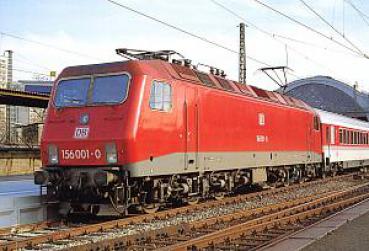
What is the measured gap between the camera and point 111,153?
11.4 m

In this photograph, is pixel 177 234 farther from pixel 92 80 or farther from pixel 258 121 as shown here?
pixel 258 121

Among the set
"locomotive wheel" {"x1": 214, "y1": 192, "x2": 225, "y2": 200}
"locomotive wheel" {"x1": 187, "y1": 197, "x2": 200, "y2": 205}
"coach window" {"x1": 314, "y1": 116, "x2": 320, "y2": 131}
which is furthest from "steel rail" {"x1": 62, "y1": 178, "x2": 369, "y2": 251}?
"coach window" {"x1": 314, "y1": 116, "x2": 320, "y2": 131}

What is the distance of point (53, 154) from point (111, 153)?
167cm

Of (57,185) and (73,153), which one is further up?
(73,153)

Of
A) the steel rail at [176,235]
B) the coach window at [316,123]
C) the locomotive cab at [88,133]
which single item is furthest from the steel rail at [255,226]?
the coach window at [316,123]

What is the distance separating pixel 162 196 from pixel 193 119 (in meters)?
2.31

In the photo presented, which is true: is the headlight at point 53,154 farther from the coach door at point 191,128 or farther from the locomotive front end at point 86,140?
the coach door at point 191,128

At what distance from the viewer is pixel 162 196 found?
1261 cm

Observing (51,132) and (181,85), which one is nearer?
(51,132)

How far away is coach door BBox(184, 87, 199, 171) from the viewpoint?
1338 centimetres

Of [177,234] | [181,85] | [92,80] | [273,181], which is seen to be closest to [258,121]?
[273,181]

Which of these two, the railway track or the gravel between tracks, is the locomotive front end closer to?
the railway track

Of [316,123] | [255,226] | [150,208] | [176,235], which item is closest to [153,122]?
[150,208]

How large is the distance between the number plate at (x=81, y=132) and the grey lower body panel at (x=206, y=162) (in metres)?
1.29
